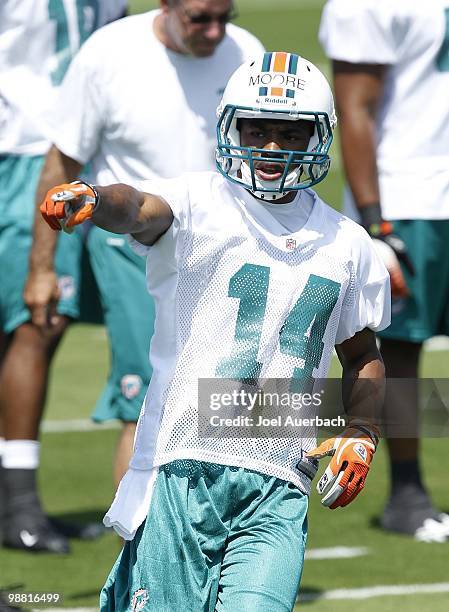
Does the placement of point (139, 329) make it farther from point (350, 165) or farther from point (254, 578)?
point (254, 578)

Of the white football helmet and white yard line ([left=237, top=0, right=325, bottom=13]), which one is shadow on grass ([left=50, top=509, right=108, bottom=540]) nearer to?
the white football helmet

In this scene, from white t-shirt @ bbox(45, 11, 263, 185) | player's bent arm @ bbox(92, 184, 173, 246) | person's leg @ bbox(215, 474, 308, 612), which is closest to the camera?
player's bent arm @ bbox(92, 184, 173, 246)

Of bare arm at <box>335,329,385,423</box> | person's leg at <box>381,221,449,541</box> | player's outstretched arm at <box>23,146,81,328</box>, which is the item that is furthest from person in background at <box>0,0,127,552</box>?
bare arm at <box>335,329,385,423</box>

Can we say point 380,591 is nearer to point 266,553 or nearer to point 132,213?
point 266,553

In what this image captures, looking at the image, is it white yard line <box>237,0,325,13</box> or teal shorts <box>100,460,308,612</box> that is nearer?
teal shorts <box>100,460,308,612</box>

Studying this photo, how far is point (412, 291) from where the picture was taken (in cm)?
661

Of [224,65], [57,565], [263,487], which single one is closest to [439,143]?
[224,65]

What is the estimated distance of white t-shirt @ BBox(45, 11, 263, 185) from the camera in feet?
19.7

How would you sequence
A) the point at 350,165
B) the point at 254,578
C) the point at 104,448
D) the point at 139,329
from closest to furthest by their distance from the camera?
1. the point at 254,578
2. the point at 139,329
3. the point at 350,165
4. the point at 104,448

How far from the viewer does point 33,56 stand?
680 cm

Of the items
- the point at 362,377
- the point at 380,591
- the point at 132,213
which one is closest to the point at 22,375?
the point at 380,591

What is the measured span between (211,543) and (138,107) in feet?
7.26

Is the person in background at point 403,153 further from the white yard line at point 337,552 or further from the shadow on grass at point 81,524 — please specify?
the shadow on grass at point 81,524

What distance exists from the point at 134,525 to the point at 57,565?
6.45 ft
